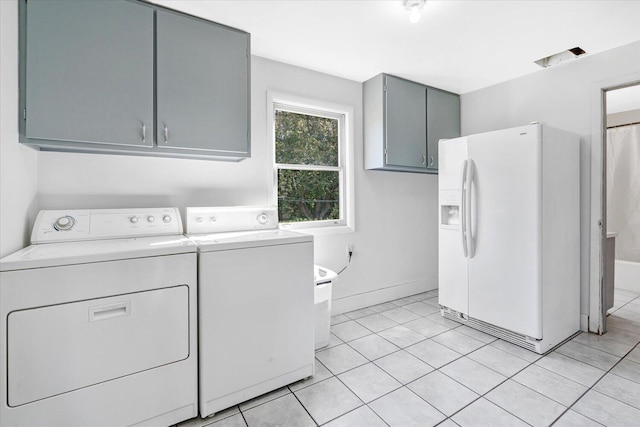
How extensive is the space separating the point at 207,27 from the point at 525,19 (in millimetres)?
2161

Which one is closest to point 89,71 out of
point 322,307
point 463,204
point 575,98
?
point 322,307

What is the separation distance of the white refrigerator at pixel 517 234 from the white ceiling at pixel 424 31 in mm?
712

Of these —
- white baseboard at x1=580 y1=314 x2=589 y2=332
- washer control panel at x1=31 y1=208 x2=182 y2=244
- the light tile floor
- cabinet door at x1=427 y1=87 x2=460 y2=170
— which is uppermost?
cabinet door at x1=427 y1=87 x2=460 y2=170

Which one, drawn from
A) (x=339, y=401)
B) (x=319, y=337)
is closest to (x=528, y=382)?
(x=339, y=401)

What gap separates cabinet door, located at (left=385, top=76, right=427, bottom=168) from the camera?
2.99 meters

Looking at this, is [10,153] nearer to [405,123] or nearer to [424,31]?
[424,31]

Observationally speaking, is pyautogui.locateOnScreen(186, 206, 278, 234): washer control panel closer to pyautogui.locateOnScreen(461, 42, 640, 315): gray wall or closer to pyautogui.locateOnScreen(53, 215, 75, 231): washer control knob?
pyautogui.locateOnScreen(53, 215, 75, 231): washer control knob

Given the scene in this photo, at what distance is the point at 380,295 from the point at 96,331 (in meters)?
2.65

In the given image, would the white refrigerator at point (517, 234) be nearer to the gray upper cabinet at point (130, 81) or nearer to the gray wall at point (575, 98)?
the gray wall at point (575, 98)

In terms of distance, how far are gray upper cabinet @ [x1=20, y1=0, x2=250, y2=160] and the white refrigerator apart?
75.3 inches

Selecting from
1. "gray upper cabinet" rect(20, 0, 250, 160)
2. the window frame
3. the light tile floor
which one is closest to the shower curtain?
the light tile floor

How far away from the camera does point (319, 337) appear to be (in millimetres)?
2346

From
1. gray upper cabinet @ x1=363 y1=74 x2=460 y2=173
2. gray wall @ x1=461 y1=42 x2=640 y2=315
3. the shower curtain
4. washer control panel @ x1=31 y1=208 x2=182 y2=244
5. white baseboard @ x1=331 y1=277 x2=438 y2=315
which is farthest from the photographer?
the shower curtain

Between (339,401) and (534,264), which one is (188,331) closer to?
(339,401)
